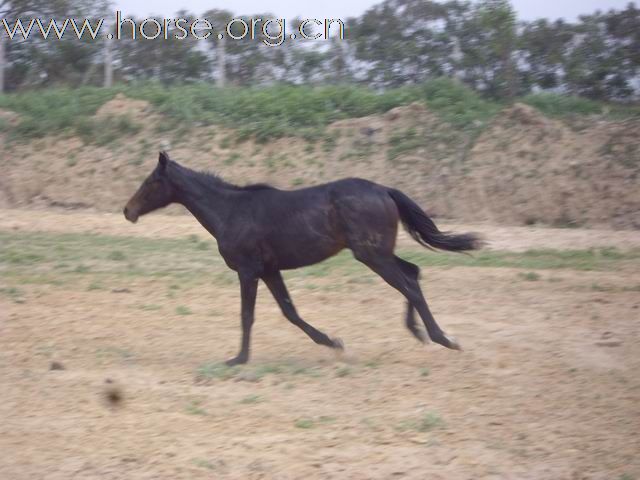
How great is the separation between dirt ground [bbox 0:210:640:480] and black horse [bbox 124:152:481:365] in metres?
0.54

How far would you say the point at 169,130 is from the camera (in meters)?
22.0

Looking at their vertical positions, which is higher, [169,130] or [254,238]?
[169,130]

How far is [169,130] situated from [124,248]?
7.84m

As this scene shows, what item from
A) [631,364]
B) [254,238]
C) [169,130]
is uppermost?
[169,130]

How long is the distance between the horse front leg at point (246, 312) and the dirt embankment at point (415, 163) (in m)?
10.3

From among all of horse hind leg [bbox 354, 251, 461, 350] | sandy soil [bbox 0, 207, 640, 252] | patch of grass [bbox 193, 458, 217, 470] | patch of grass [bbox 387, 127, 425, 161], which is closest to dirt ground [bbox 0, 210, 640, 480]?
patch of grass [bbox 193, 458, 217, 470]

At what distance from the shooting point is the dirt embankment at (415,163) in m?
17.8

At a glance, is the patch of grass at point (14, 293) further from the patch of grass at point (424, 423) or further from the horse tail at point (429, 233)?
the patch of grass at point (424, 423)

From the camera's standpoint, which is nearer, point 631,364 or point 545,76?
point 631,364

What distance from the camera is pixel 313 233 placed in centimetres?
807

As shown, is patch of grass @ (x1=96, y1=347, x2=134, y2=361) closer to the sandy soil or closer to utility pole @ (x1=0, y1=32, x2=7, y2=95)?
the sandy soil

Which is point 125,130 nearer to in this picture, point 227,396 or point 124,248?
point 124,248

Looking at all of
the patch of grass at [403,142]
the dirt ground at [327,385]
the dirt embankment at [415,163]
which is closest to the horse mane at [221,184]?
the dirt ground at [327,385]

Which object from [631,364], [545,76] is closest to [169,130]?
[545,76]
